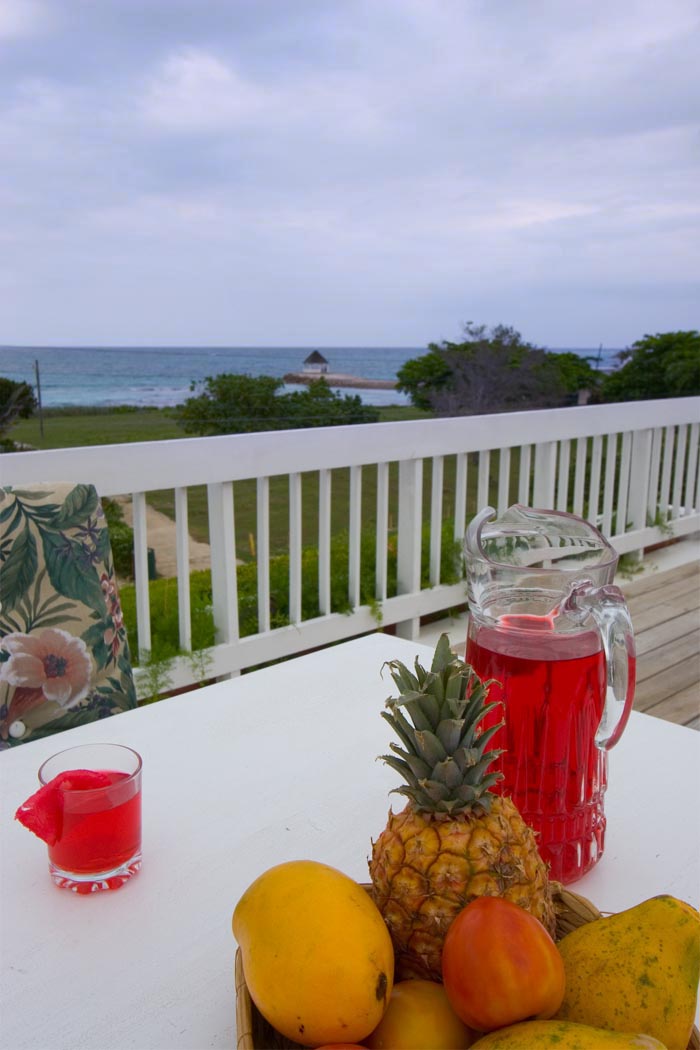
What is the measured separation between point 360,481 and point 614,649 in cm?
236

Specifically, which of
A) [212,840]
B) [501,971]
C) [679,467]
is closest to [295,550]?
[212,840]

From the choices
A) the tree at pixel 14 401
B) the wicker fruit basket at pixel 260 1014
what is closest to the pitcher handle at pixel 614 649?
the wicker fruit basket at pixel 260 1014

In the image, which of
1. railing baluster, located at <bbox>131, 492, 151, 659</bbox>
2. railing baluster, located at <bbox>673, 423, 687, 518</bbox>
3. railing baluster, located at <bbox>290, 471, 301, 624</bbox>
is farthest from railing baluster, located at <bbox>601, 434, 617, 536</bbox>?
railing baluster, located at <bbox>131, 492, 151, 659</bbox>

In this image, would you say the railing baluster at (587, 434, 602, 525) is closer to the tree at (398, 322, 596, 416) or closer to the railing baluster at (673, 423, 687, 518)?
the tree at (398, 322, 596, 416)

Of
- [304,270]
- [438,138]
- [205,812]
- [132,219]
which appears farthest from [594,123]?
[205,812]

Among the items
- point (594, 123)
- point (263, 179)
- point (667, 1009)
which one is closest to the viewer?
→ point (667, 1009)

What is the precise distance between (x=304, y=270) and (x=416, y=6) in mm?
2205

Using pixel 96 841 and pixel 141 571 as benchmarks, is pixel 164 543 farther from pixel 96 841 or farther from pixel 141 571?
pixel 96 841

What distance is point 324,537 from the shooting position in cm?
295

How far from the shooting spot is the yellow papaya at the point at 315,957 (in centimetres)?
42

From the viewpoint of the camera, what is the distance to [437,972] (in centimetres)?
48

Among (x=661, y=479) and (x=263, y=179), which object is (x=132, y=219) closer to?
(x=263, y=179)

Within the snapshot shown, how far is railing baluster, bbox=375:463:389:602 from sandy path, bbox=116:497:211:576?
686mm

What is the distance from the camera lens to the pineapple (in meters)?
0.49
